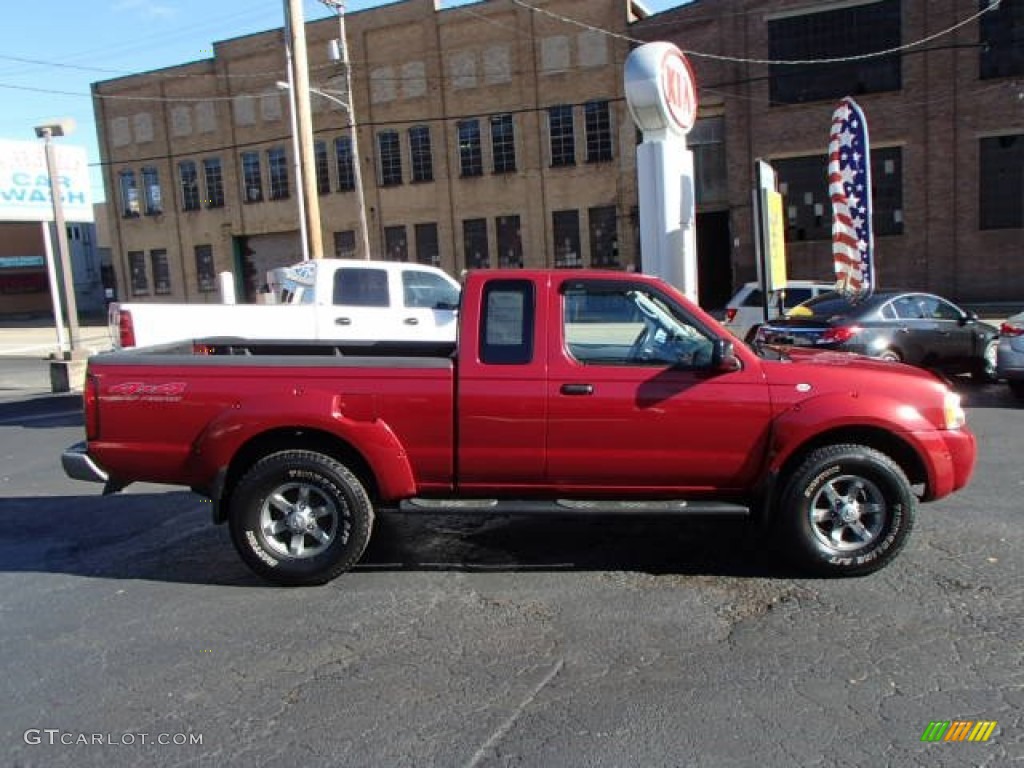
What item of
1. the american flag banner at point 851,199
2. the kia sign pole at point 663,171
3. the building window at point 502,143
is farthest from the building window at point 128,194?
the kia sign pole at point 663,171

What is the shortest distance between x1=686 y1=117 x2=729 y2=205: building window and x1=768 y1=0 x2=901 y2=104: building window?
224 centimetres

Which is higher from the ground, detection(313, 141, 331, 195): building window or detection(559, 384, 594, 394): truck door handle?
detection(313, 141, 331, 195): building window

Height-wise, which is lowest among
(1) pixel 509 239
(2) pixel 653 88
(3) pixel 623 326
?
(3) pixel 623 326

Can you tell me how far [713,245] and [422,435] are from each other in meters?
28.0

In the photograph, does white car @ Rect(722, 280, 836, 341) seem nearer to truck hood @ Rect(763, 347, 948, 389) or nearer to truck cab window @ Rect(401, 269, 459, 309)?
truck cab window @ Rect(401, 269, 459, 309)

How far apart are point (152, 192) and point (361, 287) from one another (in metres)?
35.2

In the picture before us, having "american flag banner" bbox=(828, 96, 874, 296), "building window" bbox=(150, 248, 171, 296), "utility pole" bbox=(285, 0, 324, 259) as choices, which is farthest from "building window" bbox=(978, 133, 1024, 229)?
"building window" bbox=(150, 248, 171, 296)

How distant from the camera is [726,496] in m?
5.00

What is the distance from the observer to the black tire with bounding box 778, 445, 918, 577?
187 inches

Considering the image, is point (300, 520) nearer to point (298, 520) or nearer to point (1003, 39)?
point (298, 520)

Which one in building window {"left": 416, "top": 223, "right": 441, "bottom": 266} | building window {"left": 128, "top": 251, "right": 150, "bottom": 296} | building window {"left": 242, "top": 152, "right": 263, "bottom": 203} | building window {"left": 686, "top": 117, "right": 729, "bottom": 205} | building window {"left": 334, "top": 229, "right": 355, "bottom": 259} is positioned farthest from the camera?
building window {"left": 128, "top": 251, "right": 150, "bottom": 296}

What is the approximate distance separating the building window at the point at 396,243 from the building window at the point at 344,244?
1.72 metres

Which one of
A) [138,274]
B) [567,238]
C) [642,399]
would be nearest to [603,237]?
[567,238]

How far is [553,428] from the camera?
16.0 ft
